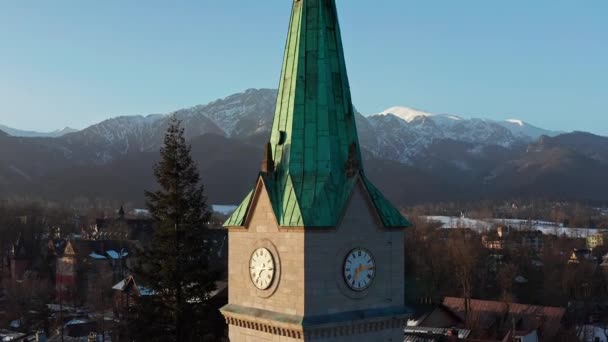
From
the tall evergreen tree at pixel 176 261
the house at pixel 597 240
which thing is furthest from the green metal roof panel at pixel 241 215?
the house at pixel 597 240

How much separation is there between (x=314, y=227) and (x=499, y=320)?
214 feet

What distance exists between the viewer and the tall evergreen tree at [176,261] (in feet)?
102

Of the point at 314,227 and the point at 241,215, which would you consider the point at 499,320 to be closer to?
the point at 241,215

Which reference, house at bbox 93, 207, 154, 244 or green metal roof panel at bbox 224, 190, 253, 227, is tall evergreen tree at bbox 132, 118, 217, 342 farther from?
house at bbox 93, 207, 154, 244

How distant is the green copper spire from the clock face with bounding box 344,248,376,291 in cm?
112

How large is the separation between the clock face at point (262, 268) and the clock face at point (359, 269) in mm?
2104

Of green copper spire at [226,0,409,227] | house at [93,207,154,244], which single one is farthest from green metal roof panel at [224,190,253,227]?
house at [93,207,154,244]

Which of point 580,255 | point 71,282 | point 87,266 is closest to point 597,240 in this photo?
point 580,255

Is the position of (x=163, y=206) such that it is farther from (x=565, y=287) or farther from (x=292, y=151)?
(x=565, y=287)

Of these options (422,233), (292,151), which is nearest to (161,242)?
(292,151)

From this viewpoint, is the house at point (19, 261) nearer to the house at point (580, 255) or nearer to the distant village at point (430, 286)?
the distant village at point (430, 286)

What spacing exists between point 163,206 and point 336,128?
15257 mm

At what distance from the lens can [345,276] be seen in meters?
18.5

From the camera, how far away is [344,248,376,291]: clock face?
18625 millimetres
